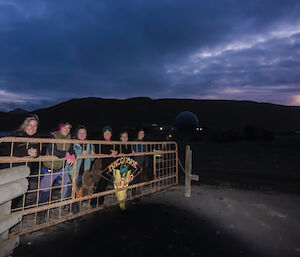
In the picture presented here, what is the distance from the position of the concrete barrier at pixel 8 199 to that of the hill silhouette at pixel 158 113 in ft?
213

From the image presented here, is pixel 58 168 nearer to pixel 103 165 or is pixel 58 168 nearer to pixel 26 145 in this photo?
pixel 26 145

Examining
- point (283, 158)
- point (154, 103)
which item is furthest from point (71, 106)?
point (283, 158)

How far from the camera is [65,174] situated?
4.26m

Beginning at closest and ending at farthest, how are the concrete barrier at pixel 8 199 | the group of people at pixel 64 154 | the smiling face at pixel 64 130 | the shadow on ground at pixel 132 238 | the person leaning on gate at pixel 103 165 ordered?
the concrete barrier at pixel 8 199
the shadow on ground at pixel 132 238
the group of people at pixel 64 154
the smiling face at pixel 64 130
the person leaning on gate at pixel 103 165

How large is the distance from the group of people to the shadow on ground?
0.71m

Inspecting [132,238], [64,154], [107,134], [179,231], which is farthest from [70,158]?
[179,231]

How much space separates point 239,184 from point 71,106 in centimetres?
8629

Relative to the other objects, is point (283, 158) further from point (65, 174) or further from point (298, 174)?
point (65, 174)

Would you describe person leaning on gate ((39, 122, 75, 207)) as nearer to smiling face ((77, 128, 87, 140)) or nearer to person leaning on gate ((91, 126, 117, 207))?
smiling face ((77, 128, 87, 140))

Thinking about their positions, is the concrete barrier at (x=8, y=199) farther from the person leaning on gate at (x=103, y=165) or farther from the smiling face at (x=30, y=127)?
the person leaning on gate at (x=103, y=165)

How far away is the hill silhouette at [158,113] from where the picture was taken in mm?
72438

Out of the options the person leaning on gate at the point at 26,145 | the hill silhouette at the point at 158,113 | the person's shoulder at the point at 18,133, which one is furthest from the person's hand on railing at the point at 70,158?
the hill silhouette at the point at 158,113

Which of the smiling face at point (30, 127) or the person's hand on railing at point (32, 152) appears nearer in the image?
the person's hand on railing at point (32, 152)

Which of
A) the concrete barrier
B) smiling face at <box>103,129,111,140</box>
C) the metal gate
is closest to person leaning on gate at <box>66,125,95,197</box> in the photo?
the metal gate
